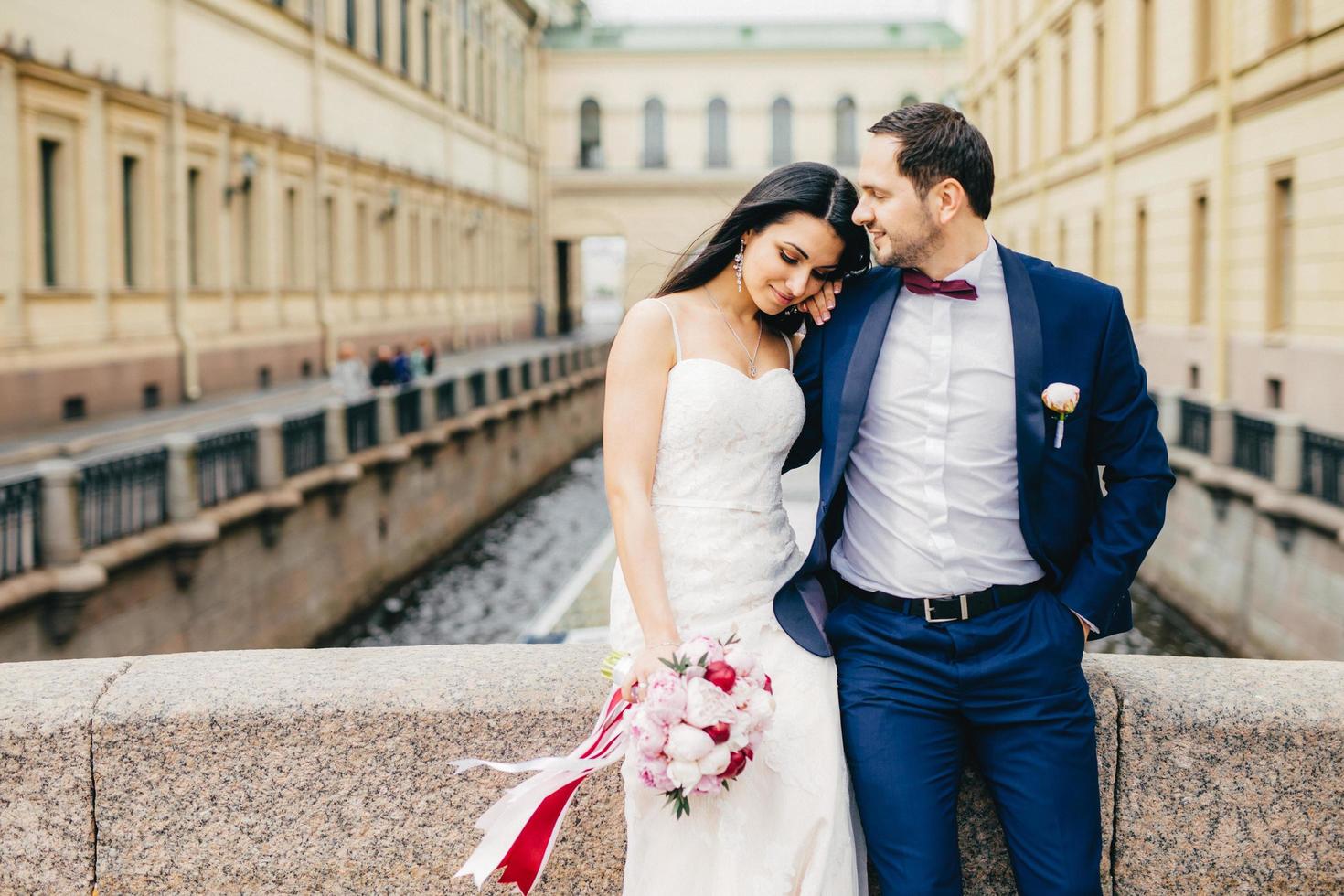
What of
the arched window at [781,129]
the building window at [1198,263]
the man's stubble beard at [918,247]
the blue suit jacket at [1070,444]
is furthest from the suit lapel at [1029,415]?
the arched window at [781,129]

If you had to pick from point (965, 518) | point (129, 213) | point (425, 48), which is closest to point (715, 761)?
point (965, 518)

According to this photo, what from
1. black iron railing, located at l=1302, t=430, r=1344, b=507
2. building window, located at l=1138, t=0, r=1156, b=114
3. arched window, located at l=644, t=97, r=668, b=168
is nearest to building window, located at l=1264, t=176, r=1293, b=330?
black iron railing, located at l=1302, t=430, r=1344, b=507

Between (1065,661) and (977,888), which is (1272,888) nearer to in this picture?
(977,888)

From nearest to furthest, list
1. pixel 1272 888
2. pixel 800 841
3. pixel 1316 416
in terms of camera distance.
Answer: pixel 800 841 < pixel 1272 888 < pixel 1316 416

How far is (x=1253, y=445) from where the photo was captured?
577 inches

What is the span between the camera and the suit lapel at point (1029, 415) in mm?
2713

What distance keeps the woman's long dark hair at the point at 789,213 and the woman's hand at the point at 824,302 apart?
0.02 meters

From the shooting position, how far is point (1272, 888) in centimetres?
300

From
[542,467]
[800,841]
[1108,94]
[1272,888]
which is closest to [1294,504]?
[1272,888]

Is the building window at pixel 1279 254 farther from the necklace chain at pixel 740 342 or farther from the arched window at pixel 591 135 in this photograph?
the arched window at pixel 591 135

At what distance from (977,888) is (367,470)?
16.6m

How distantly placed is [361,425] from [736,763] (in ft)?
56.8

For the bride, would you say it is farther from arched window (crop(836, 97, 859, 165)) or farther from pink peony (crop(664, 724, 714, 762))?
arched window (crop(836, 97, 859, 165))

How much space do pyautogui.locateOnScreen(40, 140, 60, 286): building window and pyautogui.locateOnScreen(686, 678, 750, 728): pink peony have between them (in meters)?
18.3
